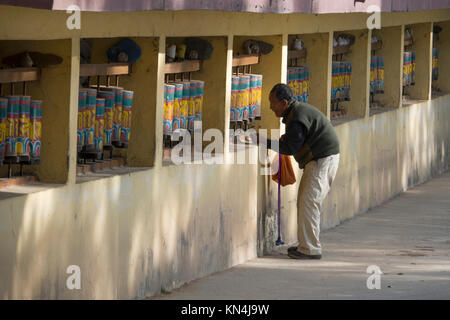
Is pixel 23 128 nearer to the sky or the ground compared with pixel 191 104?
nearer to the ground

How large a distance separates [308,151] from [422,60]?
6.68 m

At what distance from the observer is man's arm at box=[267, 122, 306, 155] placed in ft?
31.8

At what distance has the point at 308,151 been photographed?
10.0 metres

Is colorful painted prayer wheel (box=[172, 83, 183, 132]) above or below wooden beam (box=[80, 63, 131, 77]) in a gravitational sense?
below

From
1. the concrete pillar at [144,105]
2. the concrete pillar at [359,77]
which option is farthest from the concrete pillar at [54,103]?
the concrete pillar at [359,77]

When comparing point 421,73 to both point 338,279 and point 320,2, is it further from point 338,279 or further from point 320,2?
point 338,279

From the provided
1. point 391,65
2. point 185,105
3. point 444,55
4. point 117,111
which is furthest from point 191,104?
point 444,55

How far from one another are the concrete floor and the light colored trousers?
25 centimetres

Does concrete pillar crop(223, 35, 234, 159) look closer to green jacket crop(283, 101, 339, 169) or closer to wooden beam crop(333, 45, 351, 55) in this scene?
green jacket crop(283, 101, 339, 169)

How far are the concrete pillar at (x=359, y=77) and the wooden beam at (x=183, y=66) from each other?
3.99m

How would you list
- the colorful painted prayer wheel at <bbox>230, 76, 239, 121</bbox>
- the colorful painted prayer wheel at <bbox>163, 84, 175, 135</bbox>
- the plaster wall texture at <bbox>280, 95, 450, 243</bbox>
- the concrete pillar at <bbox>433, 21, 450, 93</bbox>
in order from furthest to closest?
the concrete pillar at <bbox>433, 21, 450, 93</bbox> < the plaster wall texture at <bbox>280, 95, 450, 243</bbox> < the colorful painted prayer wheel at <bbox>230, 76, 239, 121</bbox> < the colorful painted prayer wheel at <bbox>163, 84, 175, 135</bbox>

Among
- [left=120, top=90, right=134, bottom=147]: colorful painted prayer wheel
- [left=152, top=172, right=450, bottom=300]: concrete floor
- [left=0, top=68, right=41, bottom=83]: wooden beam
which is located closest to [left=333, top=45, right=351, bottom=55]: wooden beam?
[left=152, top=172, right=450, bottom=300]: concrete floor

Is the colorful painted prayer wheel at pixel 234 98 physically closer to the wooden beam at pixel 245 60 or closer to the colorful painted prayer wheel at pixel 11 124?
the wooden beam at pixel 245 60

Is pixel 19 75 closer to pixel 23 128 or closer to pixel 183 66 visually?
pixel 23 128
